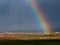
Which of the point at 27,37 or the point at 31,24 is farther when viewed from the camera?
the point at 31,24

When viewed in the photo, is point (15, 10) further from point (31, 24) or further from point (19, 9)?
point (31, 24)

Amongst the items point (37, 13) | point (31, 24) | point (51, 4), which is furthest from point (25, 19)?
point (51, 4)

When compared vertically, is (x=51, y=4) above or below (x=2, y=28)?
above

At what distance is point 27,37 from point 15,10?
441 millimetres

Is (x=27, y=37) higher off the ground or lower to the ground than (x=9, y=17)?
lower

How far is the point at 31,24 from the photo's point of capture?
103 centimetres

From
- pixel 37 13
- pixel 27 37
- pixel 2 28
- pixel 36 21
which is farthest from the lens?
pixel 37 13

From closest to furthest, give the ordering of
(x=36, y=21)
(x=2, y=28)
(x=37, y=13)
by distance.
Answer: (x=2, y=28) < (x=36, y=21) < (x=37, y=13)
